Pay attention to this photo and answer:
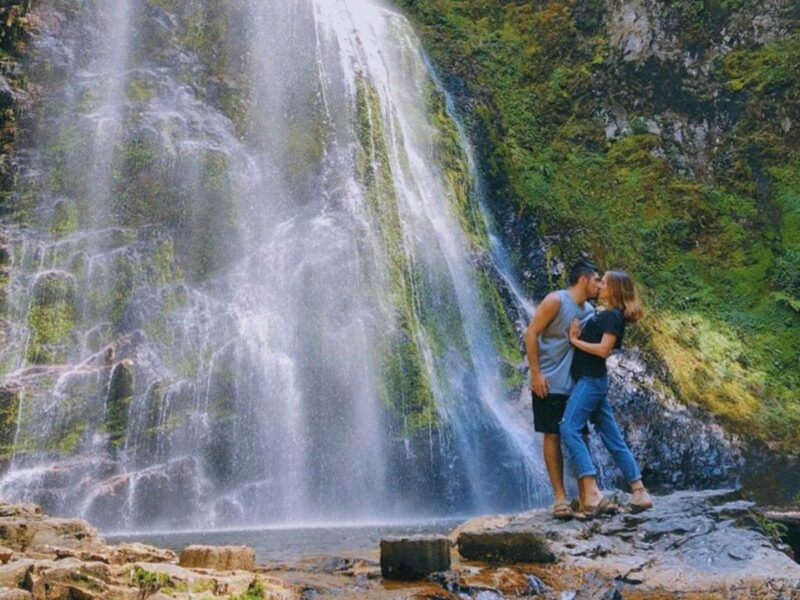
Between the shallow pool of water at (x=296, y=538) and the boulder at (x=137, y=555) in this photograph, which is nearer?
the boulder at (x=137, y=555)

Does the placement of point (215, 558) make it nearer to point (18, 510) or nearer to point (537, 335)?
point (537, 335)

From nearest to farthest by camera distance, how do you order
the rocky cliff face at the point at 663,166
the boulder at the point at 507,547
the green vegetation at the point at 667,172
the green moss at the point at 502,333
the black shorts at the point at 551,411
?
the boulder at the point at 507,547 < the black shorts at the point at 551,411 < the green moss at the point at 502,333 < the rocky cliff face at the point at 663,166 < the green vegetation at the point at 667,172

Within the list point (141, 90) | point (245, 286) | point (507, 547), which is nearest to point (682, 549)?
point (507, 547)

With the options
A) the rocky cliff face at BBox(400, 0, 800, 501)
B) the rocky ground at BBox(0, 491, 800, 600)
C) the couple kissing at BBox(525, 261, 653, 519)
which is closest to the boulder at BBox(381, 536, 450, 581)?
the rocky ground at BBox(0, 491, 800, 600)

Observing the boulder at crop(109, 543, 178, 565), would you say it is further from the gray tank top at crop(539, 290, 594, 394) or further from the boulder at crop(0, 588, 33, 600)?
the gray tank top at crop(539, 290, 594, 394)

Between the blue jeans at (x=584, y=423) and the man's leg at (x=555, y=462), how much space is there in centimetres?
11

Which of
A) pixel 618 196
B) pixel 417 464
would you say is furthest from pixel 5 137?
pixel 618 196

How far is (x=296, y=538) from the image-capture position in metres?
8.34

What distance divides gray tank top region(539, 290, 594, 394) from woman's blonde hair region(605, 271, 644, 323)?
0.61ft

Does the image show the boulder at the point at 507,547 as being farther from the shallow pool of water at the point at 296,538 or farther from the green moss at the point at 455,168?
the green moss at the point at 455,168

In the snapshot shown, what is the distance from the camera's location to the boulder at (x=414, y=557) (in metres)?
4.20

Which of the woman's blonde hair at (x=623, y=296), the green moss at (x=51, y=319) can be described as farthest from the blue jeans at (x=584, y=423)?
the green moss at (x=51, y=319)

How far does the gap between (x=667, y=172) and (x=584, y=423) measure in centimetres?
1484

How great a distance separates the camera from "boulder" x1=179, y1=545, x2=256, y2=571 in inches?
187
